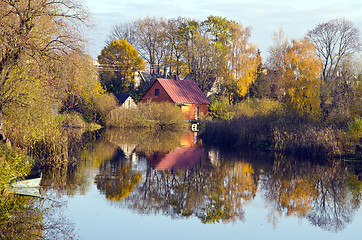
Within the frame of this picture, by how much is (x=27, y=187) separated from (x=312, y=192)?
9.86 meters

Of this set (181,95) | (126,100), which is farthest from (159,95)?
(126,100)

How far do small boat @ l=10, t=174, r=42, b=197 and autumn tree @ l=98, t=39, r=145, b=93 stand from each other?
44315 mm

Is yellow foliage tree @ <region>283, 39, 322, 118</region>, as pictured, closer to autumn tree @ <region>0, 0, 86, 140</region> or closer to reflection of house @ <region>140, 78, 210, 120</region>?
autumn tree @ <region>0, 0, 86, 140</region>

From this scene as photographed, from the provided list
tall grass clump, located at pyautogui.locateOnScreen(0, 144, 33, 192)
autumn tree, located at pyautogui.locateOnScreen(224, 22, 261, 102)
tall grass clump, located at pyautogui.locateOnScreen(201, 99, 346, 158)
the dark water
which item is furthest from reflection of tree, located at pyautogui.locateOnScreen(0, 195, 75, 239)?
autumn tree, located at pyautogui.locateOnScreen(224, 22, 261, 102)

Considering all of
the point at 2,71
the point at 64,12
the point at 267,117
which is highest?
the point at 64,12

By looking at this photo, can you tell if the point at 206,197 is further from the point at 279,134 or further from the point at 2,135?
the point at 279,134

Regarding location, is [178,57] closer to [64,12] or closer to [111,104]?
[111,104]

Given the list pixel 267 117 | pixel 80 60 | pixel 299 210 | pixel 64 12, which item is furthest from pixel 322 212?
pixel 267 117

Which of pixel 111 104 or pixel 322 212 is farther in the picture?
pixel 111 104

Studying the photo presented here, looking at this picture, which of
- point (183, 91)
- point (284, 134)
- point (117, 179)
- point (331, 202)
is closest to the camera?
point (331, 202)

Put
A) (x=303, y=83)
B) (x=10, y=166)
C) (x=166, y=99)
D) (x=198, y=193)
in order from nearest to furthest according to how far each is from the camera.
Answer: (x=10, y=166)
(x=198, y=193)
(x=303, y=83)
(x=166, y=99)

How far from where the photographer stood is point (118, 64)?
59406 mm

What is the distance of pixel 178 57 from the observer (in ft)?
201

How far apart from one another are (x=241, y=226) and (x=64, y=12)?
34.7ft
